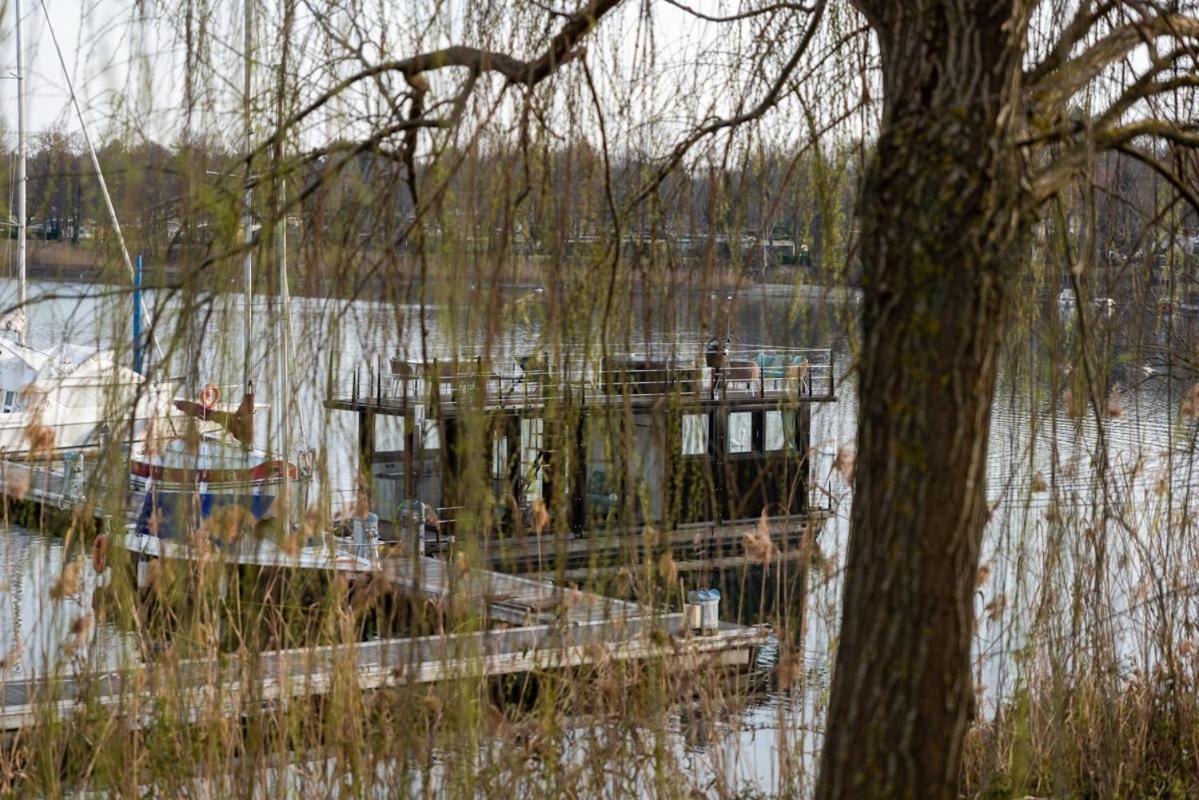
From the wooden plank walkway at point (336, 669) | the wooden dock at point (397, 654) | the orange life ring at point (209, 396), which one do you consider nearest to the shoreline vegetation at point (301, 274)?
the orange life ring at point (209, 396)

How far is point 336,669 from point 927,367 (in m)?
1.77

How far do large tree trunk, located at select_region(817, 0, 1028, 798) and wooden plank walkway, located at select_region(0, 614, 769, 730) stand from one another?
60 cm

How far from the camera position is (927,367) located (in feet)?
5.88

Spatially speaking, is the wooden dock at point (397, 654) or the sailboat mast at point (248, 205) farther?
the wooden dock at point (397, 654)

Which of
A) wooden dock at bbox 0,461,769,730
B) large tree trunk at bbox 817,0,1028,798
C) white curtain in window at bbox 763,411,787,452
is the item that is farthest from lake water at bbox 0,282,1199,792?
white curtain in window at bbox 763,411,787,452

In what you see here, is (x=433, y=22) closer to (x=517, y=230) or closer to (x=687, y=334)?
(x=517, y=230)

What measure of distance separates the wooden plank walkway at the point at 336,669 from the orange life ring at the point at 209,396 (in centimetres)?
40

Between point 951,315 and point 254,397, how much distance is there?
109cm

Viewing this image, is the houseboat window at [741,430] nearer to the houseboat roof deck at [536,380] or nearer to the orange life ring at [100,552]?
the houseboat roof deck at [536,380]

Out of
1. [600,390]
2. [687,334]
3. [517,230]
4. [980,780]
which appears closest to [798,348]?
[687,334]

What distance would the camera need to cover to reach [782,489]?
10.8 ft

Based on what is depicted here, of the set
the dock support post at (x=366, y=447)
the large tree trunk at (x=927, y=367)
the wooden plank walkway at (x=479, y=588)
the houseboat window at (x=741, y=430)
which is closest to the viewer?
the large tree trunk at (x=927, y=367)

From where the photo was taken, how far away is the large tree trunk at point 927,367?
1783mm

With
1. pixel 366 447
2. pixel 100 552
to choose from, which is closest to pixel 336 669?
pixel 366 447
